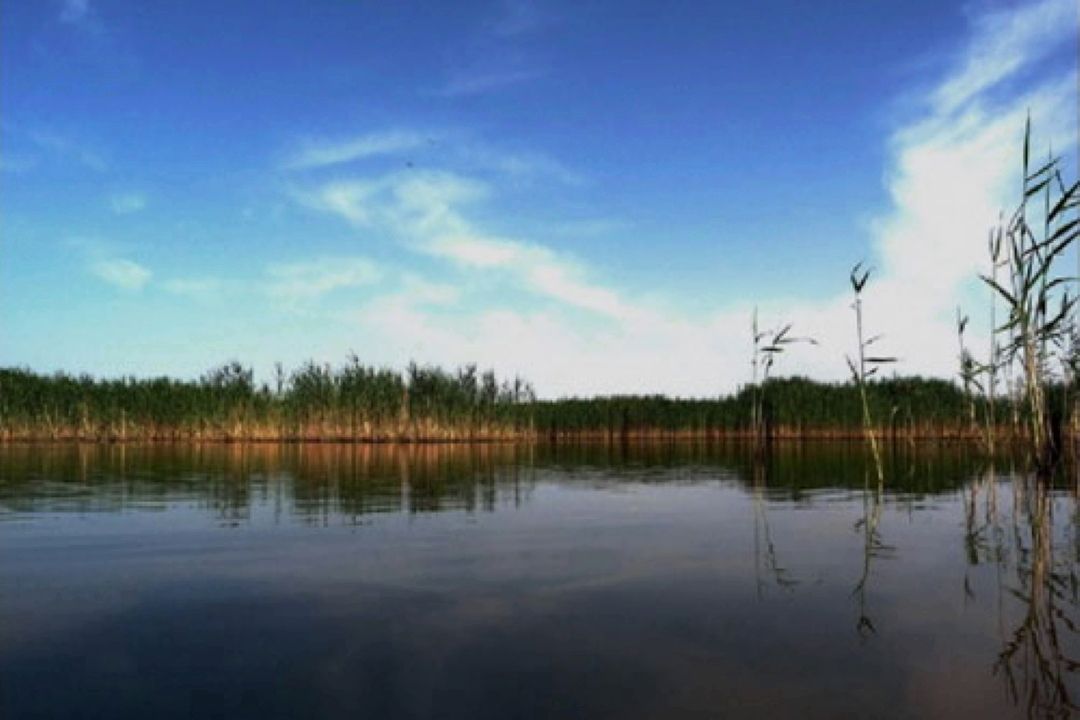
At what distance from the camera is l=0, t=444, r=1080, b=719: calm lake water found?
13.5ft

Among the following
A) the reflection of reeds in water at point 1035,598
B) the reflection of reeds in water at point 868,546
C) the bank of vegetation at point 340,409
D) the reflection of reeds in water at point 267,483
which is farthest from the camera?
Answer: the bank of vegetation at point 340,409

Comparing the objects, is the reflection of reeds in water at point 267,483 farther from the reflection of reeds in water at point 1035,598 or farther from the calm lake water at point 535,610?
the reflection of reeds in water at point 1035,598

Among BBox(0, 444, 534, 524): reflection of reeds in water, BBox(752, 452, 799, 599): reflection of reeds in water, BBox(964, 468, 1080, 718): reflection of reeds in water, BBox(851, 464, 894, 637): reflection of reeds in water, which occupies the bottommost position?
BBox(964, 468, 1080, 718): reflection of reeds in water

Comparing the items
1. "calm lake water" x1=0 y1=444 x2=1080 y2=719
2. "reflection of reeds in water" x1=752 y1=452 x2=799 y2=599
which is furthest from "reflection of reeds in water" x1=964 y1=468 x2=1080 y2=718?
"reflection of reeds in water" x1=752 y1=452 x2=799 y2=599

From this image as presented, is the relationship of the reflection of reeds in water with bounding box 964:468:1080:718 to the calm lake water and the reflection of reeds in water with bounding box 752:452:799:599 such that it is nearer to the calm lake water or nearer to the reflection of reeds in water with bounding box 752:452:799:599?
the calm lake water

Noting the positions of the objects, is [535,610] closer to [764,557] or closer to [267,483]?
[764,557]

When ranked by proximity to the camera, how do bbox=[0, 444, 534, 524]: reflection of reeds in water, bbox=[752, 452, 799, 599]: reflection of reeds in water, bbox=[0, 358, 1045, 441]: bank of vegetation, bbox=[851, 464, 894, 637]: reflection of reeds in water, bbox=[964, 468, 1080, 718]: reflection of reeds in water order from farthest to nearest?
bbox=[0, 358, 1045, 441]: bank of vegetation, bbox=[0, 444, 534, 524]: reflection of reeds in water, bbox=[752, 452, 799, 599]: reflection of reeds in water, bbox=[851, 464, 894, 637]: reflection of reeds in water, bbox=[964, 468, 1080, 718]: reflection of reeds in water

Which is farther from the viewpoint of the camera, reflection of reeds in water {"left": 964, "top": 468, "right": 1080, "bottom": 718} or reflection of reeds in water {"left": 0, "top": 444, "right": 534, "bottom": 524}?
reflection of reeds in water {"left": 0, "top": 444, "right": 534, "bottom": 524}

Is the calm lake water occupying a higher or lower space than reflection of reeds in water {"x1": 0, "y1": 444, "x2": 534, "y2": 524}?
lower

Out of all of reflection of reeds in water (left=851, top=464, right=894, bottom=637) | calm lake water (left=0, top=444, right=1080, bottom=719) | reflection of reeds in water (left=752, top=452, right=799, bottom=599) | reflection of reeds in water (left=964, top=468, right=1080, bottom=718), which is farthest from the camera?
reflection of reeds in water (left=752, top=452, right=799, bottom=599)

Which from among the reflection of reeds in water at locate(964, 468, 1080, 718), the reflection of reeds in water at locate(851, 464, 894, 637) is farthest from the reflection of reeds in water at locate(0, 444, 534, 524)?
the reflection of reeds in water at locate(964, 468, 1080, 718)

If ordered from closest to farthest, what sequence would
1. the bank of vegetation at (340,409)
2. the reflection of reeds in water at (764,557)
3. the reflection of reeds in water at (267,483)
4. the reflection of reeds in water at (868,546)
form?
the reflection of reeds in water at (868,546) → the reflection of reeds in water at (764,557) → the reflection of reeds in water at (267,483) → the bank of vegetation at (340,409)

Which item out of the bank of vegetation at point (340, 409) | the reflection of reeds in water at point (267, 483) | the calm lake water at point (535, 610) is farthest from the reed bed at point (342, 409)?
the calm lake water at point (535, 610)

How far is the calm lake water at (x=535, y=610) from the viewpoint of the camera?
4.13 metres
